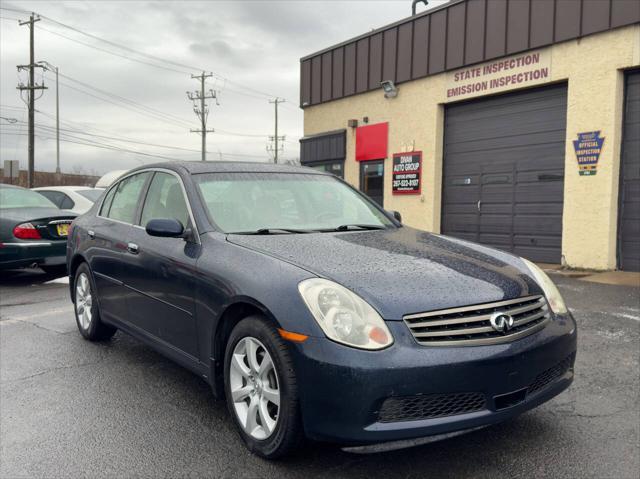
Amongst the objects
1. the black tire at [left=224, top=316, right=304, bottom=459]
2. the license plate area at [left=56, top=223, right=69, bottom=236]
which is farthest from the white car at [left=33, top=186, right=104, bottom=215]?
the black tire at [left=224, top=316, right=304, bottom=459]

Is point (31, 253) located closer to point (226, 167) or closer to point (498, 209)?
point (226, 167)

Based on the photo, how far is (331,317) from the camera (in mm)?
2441

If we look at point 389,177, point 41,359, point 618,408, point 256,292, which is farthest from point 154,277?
point 389,177

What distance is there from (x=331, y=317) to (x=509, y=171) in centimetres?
994

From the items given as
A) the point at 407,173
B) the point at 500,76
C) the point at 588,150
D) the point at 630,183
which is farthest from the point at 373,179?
the point at 630,183

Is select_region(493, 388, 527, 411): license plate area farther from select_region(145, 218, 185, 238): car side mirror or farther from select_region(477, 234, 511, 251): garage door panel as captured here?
select_region(477, 234, 511, 251): garage door panel

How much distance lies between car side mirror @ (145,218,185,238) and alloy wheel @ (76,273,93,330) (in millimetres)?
1849

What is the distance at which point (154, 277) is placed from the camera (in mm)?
3627

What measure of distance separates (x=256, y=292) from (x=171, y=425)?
3.56 ft

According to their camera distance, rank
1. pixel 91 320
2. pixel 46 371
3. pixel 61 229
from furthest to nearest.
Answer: pixel 61 229 → pixel 91 320 → pixel 46 371

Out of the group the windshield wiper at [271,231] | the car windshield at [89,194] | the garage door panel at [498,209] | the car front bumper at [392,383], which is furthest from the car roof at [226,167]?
the garage door panel at [498,209]

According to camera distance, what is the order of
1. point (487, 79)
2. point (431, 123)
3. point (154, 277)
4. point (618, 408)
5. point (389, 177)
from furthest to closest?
1. point (389, 177)
2. point (431, 123)
3. point (487, 79)
4. point (154, 277)
5. point (618, 408)

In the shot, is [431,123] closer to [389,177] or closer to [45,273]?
[389,177]

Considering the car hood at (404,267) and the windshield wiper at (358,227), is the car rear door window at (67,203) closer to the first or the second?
the windshield wiper at (358,227)
